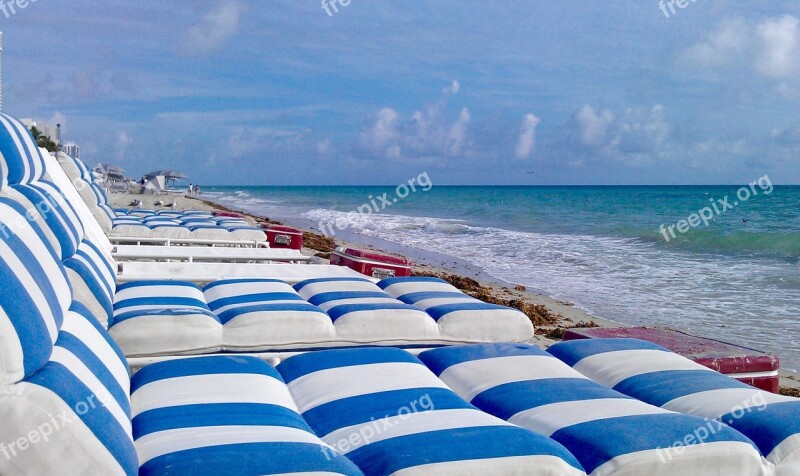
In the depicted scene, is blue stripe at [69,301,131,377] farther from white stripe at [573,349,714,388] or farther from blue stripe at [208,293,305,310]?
white stripe at [573,349,714,388]

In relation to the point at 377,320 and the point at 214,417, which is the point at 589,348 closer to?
the point at 377,320

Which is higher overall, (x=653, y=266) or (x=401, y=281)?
(x=401, y=281)

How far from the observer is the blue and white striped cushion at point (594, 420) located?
1.80 meters

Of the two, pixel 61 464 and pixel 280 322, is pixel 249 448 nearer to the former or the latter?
pixel 61 464

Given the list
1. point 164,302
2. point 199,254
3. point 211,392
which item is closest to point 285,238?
point 199,254

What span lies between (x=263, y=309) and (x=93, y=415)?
1563 mm

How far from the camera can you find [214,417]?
186cm

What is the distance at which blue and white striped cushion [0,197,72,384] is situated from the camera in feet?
4.83

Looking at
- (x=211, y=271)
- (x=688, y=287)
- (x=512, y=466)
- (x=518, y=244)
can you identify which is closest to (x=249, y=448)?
(x=512, y=466)

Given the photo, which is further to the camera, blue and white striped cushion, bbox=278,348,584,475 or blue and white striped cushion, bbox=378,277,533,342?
blue and white striped cushion, bbox=378,277,533,342

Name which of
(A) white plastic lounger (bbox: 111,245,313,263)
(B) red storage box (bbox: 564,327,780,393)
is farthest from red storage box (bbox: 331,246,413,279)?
(B) red storage box (bbox: 564,327,780,393)

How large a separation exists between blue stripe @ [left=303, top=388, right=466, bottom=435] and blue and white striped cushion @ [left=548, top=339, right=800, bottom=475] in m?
0.67

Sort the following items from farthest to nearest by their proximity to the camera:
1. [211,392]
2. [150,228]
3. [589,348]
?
1. [150,228]
2. [589,348]
3. [211,392]

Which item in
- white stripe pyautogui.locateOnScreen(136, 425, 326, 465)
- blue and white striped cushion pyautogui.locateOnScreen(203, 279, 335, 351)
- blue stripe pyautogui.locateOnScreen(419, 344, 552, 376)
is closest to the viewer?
white stripe pyautogui.locateOnScreen(136, 425, 326, 465)
